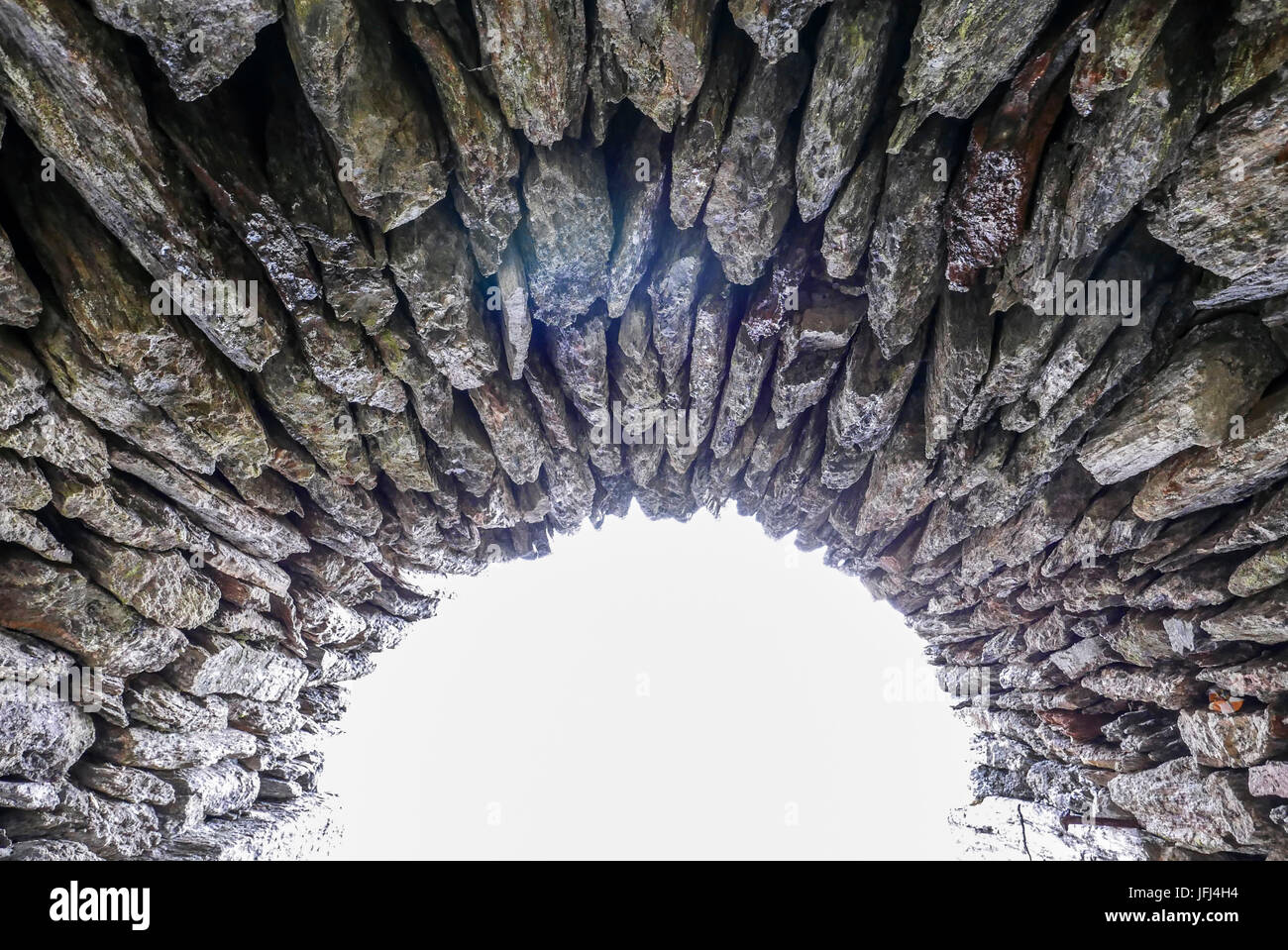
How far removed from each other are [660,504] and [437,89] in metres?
8.26

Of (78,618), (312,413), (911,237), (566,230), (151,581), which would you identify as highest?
(566,230)

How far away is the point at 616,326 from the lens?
8414 millimetres

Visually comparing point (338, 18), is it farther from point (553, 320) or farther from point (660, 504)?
point (660, 504)

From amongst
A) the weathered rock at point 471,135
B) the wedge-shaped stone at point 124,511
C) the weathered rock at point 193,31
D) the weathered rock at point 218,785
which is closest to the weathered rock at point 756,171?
the weathered rock at point 471,135

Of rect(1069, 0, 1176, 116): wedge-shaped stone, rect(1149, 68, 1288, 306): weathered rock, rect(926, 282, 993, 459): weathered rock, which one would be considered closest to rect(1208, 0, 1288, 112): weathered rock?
rect(1149, 68, 1288, 306): weathered rock

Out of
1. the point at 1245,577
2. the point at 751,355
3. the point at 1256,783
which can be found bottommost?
the point at 1256,783

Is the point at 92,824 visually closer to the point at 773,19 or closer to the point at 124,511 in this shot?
the point at 124,511

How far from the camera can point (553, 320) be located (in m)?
7.51

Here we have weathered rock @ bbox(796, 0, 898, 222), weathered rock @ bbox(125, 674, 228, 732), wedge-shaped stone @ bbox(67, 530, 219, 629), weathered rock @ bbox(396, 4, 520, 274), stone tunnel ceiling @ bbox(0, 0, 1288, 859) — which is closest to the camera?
stone tunnel ceiling @ bbox(0, 0, 1288, 859)

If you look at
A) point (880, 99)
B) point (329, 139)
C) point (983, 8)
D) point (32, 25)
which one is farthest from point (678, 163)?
point (32, 25)

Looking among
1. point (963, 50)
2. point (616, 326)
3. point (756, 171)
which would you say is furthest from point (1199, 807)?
point (616, 326)

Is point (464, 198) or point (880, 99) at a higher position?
point (880, 99)

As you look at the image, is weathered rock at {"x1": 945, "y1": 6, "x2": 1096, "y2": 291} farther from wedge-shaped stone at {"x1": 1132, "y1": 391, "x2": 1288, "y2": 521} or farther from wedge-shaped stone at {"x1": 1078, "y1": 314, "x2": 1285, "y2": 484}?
wedge-shaped stone at {"x1": 1132, "y1": 391, "x2": 1288, "y2": 521}

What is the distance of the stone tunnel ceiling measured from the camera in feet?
14.8
